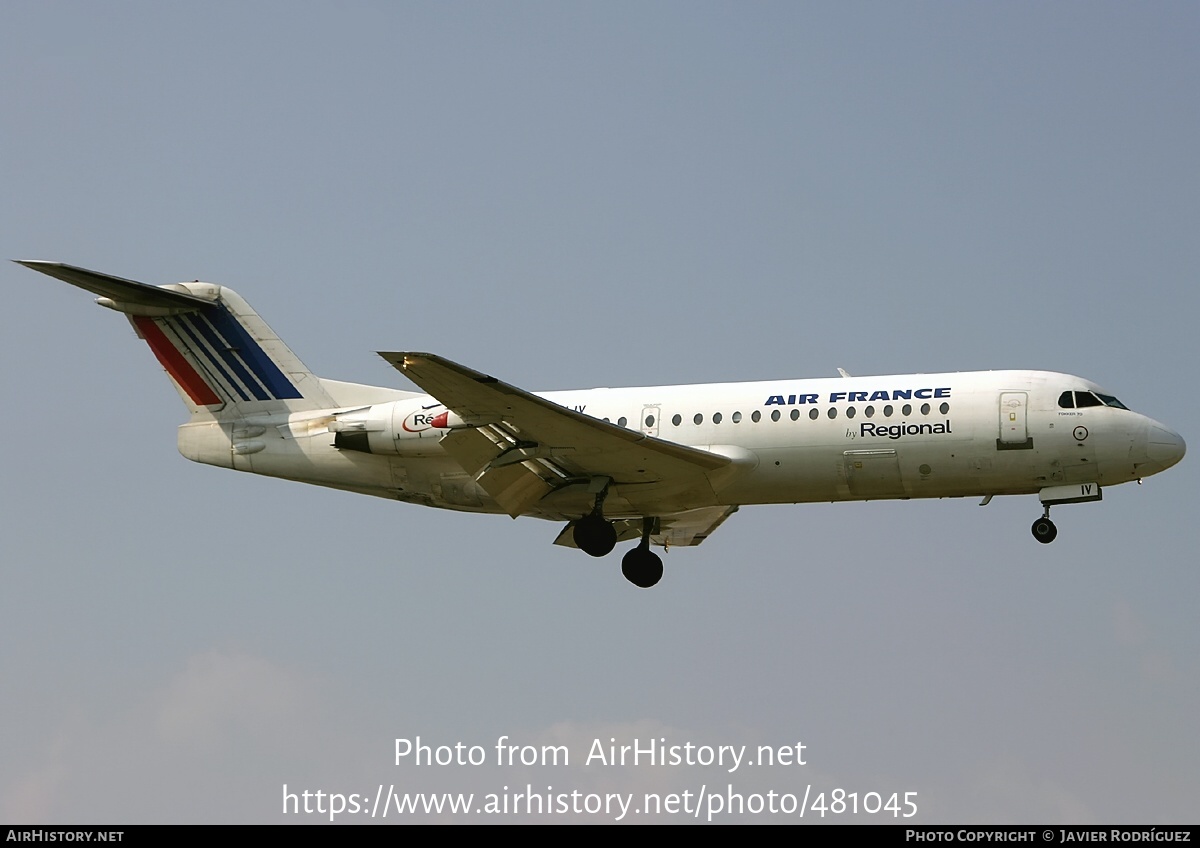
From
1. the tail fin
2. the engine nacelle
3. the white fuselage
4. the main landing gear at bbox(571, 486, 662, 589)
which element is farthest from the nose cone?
the tail fin

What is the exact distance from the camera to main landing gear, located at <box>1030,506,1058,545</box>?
79.8ft

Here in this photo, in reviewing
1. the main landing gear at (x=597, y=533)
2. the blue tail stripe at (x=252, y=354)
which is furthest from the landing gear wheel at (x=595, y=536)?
the blue tail stripe at (x=252, y=354)

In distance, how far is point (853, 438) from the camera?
24078 millimetres

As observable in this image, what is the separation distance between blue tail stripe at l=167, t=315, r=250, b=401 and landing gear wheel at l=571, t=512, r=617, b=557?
6.69 m

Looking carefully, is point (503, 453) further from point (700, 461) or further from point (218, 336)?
point (218, 336)

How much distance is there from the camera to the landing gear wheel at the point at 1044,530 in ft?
79.8

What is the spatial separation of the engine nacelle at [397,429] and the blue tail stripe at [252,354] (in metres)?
2.03

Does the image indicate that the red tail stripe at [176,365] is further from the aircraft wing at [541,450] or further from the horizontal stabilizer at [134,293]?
the aircraft wing at [541,450]

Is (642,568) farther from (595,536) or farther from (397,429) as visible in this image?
(397,429)

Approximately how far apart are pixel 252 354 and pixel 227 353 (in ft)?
1.40

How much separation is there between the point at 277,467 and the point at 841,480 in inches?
368

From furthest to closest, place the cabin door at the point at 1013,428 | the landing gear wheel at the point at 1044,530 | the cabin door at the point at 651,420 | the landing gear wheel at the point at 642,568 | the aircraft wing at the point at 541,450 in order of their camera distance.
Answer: the landing gear wheel at the point at 642,568 < the cabin door at the point at 651,420 < the landing gear wheel at the point at 1044,530 < the cabin door at the point at 1013,428 < the aircraft wing at the point at 541,450

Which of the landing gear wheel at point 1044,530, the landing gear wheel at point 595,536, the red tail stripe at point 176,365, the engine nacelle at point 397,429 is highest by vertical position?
the red tail stripe at point 176,365

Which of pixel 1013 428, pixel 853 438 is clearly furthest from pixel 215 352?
pixel 1013 428
